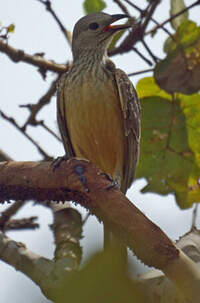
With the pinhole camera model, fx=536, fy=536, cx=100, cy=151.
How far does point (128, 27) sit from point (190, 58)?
0.73 meters

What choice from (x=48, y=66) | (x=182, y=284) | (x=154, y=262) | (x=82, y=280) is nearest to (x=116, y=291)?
(x=82, y=280)

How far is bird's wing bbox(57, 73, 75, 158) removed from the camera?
5.02 meters

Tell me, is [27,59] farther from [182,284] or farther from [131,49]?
[182,284]

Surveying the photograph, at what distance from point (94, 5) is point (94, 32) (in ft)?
0.94

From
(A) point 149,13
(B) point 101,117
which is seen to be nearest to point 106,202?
(B) point 101,117

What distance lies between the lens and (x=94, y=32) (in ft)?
18.9

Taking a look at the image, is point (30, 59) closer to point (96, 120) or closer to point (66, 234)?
point (96, 120)

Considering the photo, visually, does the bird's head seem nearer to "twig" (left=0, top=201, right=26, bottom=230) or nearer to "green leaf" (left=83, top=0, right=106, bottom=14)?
"green leaf" (left=83, top=0, right=106, bottom=14)

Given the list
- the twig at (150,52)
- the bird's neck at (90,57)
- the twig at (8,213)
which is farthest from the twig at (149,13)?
the twig at (8,213)

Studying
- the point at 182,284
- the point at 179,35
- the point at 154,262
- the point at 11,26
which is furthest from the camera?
the point at 179,35

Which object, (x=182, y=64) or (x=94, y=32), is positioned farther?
(x=94, y=32)

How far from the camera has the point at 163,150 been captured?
504 cm

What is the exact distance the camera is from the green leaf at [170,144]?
5012mm

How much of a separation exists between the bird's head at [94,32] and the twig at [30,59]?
0.44 meters
